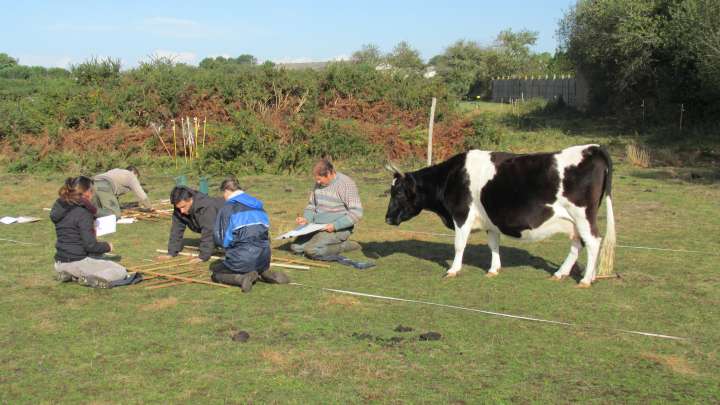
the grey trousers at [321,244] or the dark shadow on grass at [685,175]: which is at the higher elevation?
the grey trousers at [321,244]

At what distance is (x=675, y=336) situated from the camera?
24.1ft

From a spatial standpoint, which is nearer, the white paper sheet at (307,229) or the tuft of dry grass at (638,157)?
the white paper sheet at (307,229)

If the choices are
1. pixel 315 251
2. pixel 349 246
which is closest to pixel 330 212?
pixel 315 251

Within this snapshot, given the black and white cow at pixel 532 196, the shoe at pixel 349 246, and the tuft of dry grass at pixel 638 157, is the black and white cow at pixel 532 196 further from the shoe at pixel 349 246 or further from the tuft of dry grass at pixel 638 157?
the tuft of dry grass at pixel 638 157

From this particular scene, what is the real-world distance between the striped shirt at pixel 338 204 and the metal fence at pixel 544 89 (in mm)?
33149

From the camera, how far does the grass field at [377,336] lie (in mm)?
5969

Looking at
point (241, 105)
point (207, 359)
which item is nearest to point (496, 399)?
point (207, 359)

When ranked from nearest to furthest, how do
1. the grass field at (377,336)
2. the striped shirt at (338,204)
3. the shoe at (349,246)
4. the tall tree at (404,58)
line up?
the grass field at (377,336), the striped shirt at (338,204), the shoe at (349,246), the tall tree at (404,58)

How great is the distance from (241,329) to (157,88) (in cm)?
2331

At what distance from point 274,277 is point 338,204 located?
2.14 meters

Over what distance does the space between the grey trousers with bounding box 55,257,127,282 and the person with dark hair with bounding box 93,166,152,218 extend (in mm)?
4381

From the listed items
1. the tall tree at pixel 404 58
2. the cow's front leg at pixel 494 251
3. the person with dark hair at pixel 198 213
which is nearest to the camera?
the cow's front leg at pixel 494 251

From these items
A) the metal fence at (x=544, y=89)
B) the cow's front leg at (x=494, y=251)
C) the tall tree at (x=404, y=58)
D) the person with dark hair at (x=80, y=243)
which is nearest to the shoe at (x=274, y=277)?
the person with dark hair at (x=80, y=243)

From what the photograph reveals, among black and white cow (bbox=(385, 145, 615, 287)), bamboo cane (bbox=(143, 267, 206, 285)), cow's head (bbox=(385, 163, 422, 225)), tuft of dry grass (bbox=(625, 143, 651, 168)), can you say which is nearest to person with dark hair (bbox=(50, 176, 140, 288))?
bamboo cane (bbox=(143, 267, 206, 285))
